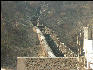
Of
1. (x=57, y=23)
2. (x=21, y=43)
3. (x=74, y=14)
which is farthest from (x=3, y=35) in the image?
(x=74, y=14)

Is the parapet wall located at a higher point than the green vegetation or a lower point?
lower

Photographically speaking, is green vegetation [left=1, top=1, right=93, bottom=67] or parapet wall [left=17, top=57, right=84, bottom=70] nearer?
parapet wall [left=17, top=57, right=84, bottom=70]

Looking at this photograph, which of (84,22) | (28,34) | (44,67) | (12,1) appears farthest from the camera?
(12,1)

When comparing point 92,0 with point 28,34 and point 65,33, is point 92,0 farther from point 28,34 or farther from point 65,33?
point 28,34

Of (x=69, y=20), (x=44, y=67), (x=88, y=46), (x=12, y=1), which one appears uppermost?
(x=12, y=1)

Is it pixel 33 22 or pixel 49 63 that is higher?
pixel 33 22

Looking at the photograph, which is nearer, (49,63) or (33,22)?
(49,63)

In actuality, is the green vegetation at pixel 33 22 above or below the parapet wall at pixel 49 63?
above

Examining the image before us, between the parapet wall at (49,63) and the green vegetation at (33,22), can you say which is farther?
the green vegetation at (33,22)
